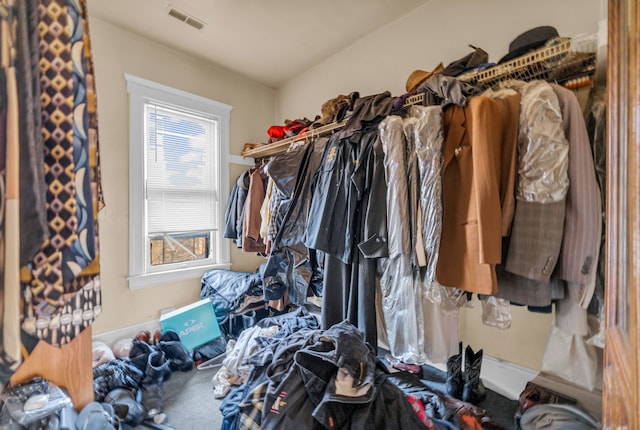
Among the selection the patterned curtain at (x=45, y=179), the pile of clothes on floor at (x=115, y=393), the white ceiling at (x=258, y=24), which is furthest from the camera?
the white ceiling at (x=258, y=24)

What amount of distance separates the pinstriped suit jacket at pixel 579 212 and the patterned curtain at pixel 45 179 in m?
1.38

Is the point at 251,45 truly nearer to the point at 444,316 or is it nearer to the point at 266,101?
the point at 266,101

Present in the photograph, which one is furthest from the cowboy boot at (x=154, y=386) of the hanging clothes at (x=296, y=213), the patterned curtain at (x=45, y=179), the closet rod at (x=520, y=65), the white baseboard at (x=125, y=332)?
the closet rod at (x=520, y=65)

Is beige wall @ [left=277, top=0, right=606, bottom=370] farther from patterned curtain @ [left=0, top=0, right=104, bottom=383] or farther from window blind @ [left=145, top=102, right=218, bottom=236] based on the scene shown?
patterned curtain @ [left=0, top=0, right=104, bottom=383]

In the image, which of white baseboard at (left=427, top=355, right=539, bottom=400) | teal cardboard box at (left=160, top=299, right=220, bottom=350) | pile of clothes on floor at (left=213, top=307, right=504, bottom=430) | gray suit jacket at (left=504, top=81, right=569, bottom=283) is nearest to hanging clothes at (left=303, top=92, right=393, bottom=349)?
pile of clothes on floor at (left=213, top=307, right=504, bottom=430)

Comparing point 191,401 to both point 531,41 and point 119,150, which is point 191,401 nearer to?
point 119,150

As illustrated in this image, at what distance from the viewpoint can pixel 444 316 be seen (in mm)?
1212

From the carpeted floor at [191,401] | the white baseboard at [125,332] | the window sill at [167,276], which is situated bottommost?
the carpeted floor at [191,401]

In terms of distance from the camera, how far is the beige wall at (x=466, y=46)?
55.8 inches

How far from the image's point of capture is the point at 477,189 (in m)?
0.96

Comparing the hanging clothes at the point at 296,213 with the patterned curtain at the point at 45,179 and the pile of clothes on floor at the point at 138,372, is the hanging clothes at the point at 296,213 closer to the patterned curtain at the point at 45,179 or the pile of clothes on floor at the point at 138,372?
the pile of clothes on floor at the point at 138,372

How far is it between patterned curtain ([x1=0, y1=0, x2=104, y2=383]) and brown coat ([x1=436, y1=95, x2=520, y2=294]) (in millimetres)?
1153

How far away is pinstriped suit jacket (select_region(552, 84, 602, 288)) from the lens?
856 mm

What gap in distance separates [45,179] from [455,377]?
6.44ft
